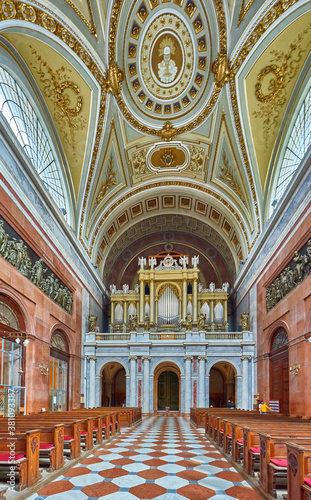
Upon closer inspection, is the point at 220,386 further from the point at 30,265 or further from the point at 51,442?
the point at 51,442

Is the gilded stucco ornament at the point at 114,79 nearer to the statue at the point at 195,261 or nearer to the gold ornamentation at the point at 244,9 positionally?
the gold ornamentation at the point at 244,9

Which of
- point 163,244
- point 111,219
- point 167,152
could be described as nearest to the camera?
point 167,152

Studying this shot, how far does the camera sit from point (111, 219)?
76.2 feet

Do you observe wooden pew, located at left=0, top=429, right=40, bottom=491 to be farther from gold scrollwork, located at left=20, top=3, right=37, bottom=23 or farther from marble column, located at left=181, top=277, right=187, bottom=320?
marble column, located at left=181, top=277, right=187, bottom=320

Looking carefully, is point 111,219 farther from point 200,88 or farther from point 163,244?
point 200,88

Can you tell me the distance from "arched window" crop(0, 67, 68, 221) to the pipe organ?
391 inches

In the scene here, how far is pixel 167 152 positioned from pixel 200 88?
4.40 meters

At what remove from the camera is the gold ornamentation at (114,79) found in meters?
15.7

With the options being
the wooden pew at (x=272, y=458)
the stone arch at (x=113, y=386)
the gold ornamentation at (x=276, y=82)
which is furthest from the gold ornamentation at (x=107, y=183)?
the wooden pew at (x=272, y=458)

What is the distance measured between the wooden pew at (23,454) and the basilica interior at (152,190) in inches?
217

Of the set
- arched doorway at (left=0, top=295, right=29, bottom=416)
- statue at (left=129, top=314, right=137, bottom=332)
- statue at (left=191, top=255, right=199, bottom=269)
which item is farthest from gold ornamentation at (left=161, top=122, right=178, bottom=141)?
arched doorway at (left=0, top=295, right=29, bottom=416)

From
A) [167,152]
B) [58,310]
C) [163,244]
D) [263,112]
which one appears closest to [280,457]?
[58,310]

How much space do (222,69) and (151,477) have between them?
1464 centimetres

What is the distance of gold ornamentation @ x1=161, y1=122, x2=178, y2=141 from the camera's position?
19.4 metres
